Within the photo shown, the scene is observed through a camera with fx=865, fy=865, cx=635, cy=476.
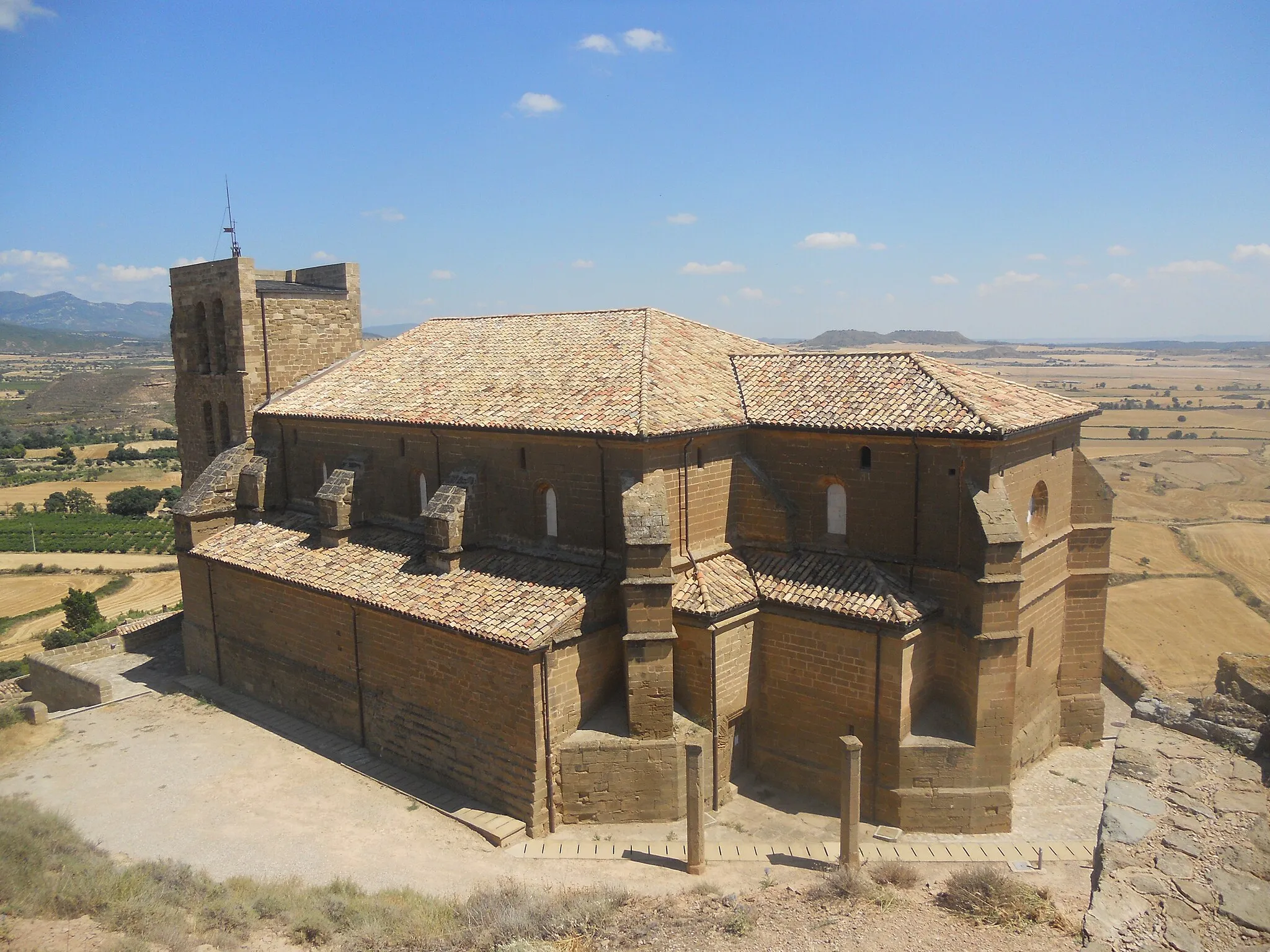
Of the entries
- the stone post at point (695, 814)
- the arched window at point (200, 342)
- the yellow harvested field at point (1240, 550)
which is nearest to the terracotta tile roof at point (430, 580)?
the stone post at point (695, 814)

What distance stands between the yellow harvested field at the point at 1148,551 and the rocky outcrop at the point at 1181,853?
37.1 meters

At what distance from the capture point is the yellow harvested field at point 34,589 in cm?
4512

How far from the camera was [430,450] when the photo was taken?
1991 centimetres

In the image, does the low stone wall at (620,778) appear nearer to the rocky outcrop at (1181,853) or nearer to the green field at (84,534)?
the rocky outcrop at (1181,853)

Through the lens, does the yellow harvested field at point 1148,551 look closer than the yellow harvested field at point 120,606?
No

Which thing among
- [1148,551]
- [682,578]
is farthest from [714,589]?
[1148,551]

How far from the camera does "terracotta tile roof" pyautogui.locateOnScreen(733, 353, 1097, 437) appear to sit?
15930mm

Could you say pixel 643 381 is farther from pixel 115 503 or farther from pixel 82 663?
pixel 115 503

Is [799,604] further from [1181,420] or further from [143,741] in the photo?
[1181,420]

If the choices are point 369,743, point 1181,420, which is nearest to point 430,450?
point 369,743

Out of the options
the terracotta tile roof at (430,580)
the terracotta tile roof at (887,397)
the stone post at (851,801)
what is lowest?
the stone post at (851,801)

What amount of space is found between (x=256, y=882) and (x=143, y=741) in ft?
27.1

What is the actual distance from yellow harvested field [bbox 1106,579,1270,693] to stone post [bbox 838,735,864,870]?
59.1ft

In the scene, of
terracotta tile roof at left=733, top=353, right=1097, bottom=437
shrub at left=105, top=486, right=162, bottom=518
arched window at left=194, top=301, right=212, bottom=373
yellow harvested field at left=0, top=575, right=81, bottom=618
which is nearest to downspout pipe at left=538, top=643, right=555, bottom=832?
terracotta tile roof at left=733, top=353, right=1097, bottom=437
